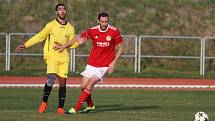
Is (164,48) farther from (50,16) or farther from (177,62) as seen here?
(50,16)

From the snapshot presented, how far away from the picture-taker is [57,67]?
648 inches

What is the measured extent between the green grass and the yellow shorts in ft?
3.04

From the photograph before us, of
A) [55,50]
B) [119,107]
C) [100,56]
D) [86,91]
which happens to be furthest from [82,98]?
[119,107]

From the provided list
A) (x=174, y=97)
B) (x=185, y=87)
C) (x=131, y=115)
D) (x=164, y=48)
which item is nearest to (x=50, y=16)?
(x=164, y=48)

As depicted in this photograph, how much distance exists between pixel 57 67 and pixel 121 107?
9.10ft

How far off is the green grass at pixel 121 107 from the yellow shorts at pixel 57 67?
3.04ft

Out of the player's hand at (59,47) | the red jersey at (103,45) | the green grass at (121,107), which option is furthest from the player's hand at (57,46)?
the green grass at (121,107)

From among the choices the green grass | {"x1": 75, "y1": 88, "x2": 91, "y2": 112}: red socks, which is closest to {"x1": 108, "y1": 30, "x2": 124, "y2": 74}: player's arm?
{"x1": 75, "y1": 88, "x2": 91, "y2": 112}: red socks

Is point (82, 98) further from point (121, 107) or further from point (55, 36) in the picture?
point (121, 107)

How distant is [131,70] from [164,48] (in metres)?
4.38

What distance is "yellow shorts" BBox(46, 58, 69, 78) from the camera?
16.3 metres

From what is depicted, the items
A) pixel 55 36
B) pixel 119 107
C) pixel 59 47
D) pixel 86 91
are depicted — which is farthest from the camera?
pixel 119 107

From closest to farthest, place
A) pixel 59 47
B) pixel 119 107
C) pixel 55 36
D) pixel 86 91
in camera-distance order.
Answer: pixel 59 47 → pixel 86 91 → pixel 55 36 → pixel 119 107

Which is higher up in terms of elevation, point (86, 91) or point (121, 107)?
point (86, 91)
